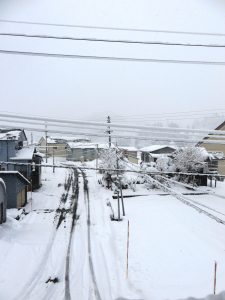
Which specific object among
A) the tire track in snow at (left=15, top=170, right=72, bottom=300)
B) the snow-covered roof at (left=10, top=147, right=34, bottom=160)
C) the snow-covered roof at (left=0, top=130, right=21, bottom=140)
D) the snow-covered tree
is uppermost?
the snow-covered roof at (left=0, top=130, right=21, bottom=140)

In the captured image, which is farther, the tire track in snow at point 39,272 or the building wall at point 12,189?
the building wall at point 12,189

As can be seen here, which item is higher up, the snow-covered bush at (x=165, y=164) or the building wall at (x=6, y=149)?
the building wall at (x=6, y=149)

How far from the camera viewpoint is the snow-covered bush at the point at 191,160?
31500 millimetres

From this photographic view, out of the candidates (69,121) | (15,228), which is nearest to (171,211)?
(15,228)

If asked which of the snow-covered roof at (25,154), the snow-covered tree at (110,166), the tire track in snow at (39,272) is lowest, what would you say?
the tire track in snow at (39,272)

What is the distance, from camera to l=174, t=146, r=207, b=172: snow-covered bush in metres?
31.5

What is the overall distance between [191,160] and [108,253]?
19661 mm

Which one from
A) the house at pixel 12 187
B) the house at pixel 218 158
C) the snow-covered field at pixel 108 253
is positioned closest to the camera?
the snow-covered field at pixel 108 253

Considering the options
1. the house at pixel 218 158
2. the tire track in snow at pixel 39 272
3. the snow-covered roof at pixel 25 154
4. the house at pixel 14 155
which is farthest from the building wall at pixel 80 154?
the tire track in snow at pixel 39 272

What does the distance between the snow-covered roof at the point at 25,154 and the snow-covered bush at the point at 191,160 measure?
52.5ft

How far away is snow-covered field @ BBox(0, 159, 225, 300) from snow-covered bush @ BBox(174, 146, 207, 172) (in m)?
7.61

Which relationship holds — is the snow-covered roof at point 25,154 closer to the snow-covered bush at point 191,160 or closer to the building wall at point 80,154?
the snow-covered bush at point 191,160

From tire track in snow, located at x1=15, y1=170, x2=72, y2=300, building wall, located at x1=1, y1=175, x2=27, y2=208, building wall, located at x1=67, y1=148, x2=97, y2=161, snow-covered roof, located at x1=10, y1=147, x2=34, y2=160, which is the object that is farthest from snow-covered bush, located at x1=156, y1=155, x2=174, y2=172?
building wall, located at x1=67, y1=148, x2=97, y2=161

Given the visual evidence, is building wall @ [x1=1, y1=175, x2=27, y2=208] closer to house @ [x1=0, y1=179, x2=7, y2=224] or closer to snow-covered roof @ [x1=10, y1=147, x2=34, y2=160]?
house @ [x1=0, y1=179, x2=7, y2=224]
